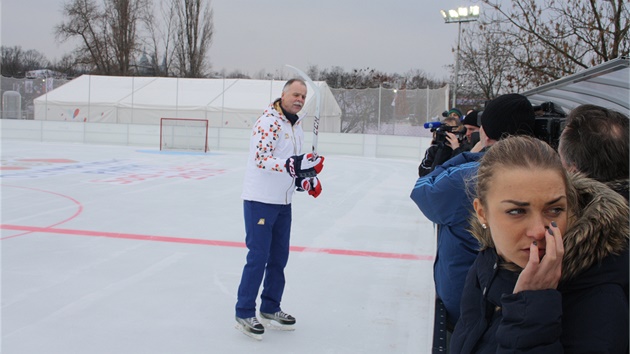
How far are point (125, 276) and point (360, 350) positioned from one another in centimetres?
212

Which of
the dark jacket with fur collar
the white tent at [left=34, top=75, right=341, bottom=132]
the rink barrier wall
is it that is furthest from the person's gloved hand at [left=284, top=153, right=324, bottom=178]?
the white tent at [left=34, top=75, right=341, bottom=132]

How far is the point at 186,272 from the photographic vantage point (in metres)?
4.52

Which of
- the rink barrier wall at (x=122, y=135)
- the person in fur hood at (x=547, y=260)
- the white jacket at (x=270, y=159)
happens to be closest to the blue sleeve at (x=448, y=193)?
the person in fur hood at (x=547, y=260)

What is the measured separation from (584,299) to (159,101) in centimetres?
2617

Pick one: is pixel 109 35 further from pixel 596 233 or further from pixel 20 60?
pixel 596 233

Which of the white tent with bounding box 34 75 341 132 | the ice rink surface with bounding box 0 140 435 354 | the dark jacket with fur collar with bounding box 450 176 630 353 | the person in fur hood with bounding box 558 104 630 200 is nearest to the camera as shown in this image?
the dark jacket with fur collar with bounding box 450 176 630 353

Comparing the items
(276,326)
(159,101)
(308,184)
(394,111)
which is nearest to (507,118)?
(308,184)

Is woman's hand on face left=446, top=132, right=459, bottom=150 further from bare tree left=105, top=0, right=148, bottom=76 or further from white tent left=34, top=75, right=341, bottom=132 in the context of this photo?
bare tree left=105, top=0, right=148, bottom=76

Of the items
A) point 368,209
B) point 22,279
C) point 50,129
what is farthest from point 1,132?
point 22,279

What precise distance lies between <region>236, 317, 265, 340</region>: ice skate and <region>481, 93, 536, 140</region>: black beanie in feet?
5.97

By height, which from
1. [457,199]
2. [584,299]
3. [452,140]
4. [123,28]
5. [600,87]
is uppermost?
[123,28]

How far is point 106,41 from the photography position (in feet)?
136

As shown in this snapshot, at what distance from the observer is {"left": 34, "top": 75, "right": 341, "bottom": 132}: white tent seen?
24.8 metres

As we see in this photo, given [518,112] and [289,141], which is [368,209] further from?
[518,112]
